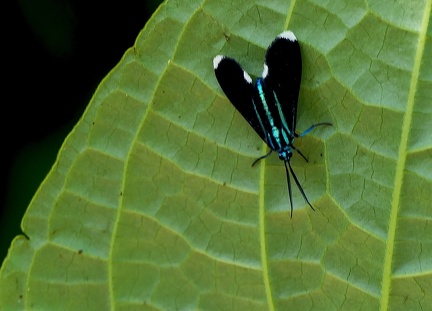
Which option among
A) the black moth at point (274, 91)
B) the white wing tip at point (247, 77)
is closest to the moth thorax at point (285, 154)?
the black moth at point (274, 91)

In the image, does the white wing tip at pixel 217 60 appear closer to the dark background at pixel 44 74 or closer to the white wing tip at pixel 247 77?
the white wing tip at pixel 247 77

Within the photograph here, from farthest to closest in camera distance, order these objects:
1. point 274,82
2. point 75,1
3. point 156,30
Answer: point 75,1
point 274,82
point 156,30

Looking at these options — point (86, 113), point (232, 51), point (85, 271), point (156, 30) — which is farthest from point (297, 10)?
point (85, 271)

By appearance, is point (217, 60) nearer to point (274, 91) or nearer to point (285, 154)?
point (274, 91)

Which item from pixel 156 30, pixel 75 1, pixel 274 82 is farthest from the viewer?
pixel 75 1

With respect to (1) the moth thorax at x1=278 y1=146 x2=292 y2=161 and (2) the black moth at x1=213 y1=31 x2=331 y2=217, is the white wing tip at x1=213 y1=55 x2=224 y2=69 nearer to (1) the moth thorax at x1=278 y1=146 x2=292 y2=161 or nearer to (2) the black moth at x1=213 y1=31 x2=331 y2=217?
(2) the black moth at x1=213 y1=31 x2=331 y2=217

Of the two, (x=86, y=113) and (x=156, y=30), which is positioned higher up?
(x=156, y=30)

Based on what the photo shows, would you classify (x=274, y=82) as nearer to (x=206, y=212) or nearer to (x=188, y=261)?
(x=206, y=212)
